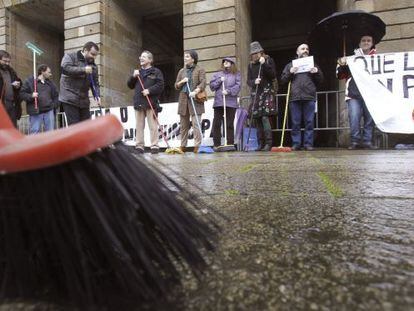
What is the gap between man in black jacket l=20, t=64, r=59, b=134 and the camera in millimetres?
7915

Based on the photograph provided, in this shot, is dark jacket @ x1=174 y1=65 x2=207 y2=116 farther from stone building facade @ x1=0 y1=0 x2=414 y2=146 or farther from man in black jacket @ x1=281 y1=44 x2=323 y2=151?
stone building facade @ x1=0 y1=0 x2=414 y2=146

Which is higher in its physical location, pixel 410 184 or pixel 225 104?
pixel 225 104

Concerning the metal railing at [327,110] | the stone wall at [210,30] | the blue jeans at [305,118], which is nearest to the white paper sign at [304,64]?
the blue jeans at [305,118]

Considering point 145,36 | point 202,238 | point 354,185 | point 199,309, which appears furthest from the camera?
point 145,36

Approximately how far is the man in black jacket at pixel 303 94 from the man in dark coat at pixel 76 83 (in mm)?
3043

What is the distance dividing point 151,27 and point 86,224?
15.4 m

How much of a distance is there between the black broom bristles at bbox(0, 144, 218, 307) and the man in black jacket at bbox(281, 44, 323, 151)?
21.5 feet

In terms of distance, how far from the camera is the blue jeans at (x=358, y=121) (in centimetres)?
714

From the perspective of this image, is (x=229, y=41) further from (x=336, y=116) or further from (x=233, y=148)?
(x=233, y=148)

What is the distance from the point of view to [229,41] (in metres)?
10.7

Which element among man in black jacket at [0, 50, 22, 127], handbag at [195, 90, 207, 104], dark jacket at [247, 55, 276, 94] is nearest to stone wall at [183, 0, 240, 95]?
dark jacket at [247, 55, 276, 94]

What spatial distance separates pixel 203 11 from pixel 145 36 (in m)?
5.00

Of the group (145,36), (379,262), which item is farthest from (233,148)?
(145,36)

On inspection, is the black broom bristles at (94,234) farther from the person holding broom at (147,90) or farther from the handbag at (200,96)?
the handbag at (200,96)
